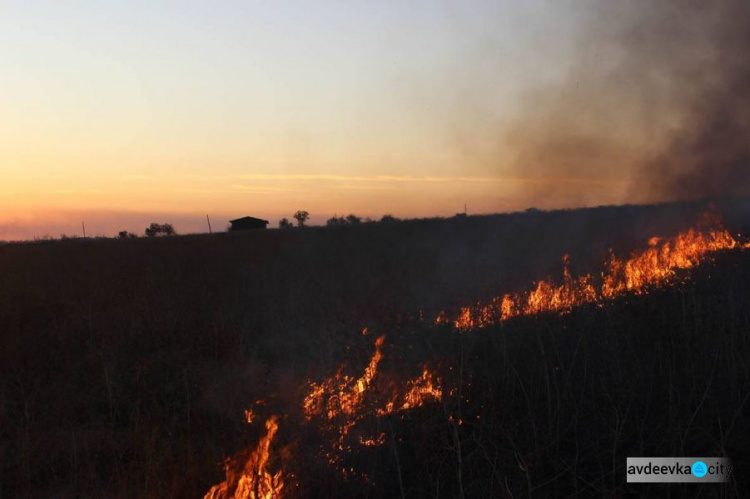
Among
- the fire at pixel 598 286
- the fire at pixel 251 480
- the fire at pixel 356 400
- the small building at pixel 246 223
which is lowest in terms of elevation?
the fire at pixel 251 480

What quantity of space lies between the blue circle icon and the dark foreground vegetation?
0.47ft

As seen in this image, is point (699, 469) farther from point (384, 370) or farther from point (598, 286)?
point (598, 286)

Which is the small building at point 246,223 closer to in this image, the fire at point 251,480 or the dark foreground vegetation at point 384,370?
the dark foreground vegetation at point 384,370

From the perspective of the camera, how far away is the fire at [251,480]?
4828mm

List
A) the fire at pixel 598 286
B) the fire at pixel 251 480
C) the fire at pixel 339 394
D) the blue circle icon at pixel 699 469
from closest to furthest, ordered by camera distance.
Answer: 1. the blue circle icon at pixel 699 469
2. the fire at pixel 251 480
3. the fire at pixel 339 394
4. the fire at pixel 598 286

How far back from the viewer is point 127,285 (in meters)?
15.8

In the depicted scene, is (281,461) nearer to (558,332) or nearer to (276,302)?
(558,332)

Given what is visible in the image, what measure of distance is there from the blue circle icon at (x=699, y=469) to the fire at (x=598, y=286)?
3970 mm

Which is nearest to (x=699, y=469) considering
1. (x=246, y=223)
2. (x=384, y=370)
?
(x=384, y=370)

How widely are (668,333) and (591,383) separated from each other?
5.73 ft

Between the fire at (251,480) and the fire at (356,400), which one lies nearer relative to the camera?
the fire at (251,480)

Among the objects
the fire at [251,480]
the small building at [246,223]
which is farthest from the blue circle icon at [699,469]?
the small building at [246,223]

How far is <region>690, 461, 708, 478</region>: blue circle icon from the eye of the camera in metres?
4.61

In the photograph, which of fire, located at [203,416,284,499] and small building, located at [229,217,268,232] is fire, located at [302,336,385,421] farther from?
small building, located at [229,217,268,232]
